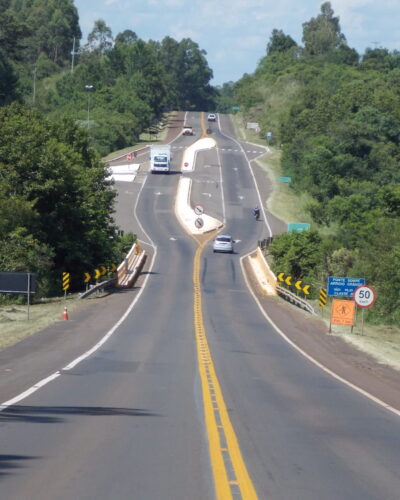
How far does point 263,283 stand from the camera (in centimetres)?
5900

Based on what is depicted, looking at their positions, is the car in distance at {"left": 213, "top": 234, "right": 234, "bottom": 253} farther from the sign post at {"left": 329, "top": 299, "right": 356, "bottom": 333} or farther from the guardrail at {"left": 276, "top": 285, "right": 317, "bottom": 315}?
the sign post at {"left": 329, "top": 299, "right": 356, "bottom": 333}

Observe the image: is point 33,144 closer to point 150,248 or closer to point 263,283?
point 263,283

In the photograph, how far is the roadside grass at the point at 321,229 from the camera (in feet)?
103

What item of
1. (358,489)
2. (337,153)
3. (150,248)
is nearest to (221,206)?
(337,153)

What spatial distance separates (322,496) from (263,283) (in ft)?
163

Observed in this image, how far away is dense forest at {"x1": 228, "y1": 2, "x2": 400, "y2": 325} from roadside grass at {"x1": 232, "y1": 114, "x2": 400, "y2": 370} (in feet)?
5.32

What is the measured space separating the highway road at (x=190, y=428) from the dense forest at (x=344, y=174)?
2017 cm

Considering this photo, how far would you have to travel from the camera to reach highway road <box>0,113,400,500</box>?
31.8ft

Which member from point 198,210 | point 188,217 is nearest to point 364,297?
point 198,210

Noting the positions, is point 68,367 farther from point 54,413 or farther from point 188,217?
point 188,217

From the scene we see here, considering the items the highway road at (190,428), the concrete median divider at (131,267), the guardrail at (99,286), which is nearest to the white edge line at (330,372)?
the highway road at (190,428)

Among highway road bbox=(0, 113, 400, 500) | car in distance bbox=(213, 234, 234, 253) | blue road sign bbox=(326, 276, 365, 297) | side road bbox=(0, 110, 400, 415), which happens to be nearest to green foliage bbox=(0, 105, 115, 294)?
side road bbox=(0, 110, 400, 415)

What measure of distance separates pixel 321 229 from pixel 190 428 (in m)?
74.4

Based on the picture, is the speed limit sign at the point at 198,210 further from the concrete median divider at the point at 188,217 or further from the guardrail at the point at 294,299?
the guardrail at the point at 294,299
